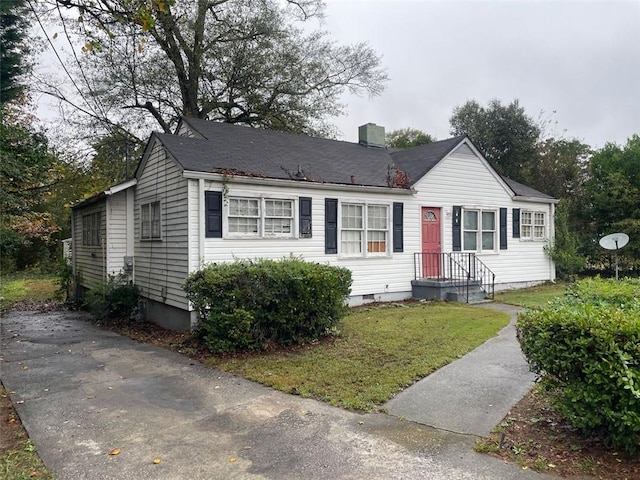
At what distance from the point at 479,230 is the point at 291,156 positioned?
6461 millimetres

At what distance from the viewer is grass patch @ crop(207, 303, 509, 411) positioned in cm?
527

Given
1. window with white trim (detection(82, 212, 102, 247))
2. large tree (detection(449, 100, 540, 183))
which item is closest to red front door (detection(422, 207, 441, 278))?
window with white trim (detection(82, 212, 102, 247))

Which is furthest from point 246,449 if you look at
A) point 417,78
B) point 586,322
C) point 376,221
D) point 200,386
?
point 417,78

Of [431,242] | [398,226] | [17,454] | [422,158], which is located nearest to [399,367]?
[17,454]

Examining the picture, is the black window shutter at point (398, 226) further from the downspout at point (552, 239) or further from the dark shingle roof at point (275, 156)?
the downspout at point (552, 239)

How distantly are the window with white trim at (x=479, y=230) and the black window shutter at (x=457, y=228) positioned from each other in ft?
0.52

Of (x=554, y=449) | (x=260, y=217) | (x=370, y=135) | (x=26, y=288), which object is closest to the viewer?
(x=554, y=449)

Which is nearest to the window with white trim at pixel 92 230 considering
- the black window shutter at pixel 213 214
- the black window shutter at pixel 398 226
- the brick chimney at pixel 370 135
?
the black window shutter at pixel 213 214

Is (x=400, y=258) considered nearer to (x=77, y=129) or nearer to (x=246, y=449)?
(x=246, y=449)

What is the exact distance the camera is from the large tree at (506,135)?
2530 centimetres

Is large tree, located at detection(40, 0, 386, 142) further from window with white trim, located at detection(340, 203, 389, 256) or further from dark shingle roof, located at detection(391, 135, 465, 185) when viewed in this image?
window with white trim, located at detection(340, 203, 389, 256)

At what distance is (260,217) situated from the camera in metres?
9.83

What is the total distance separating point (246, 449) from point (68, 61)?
19236 millimetres

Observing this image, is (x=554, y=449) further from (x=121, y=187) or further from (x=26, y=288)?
(x=26, y=288)
